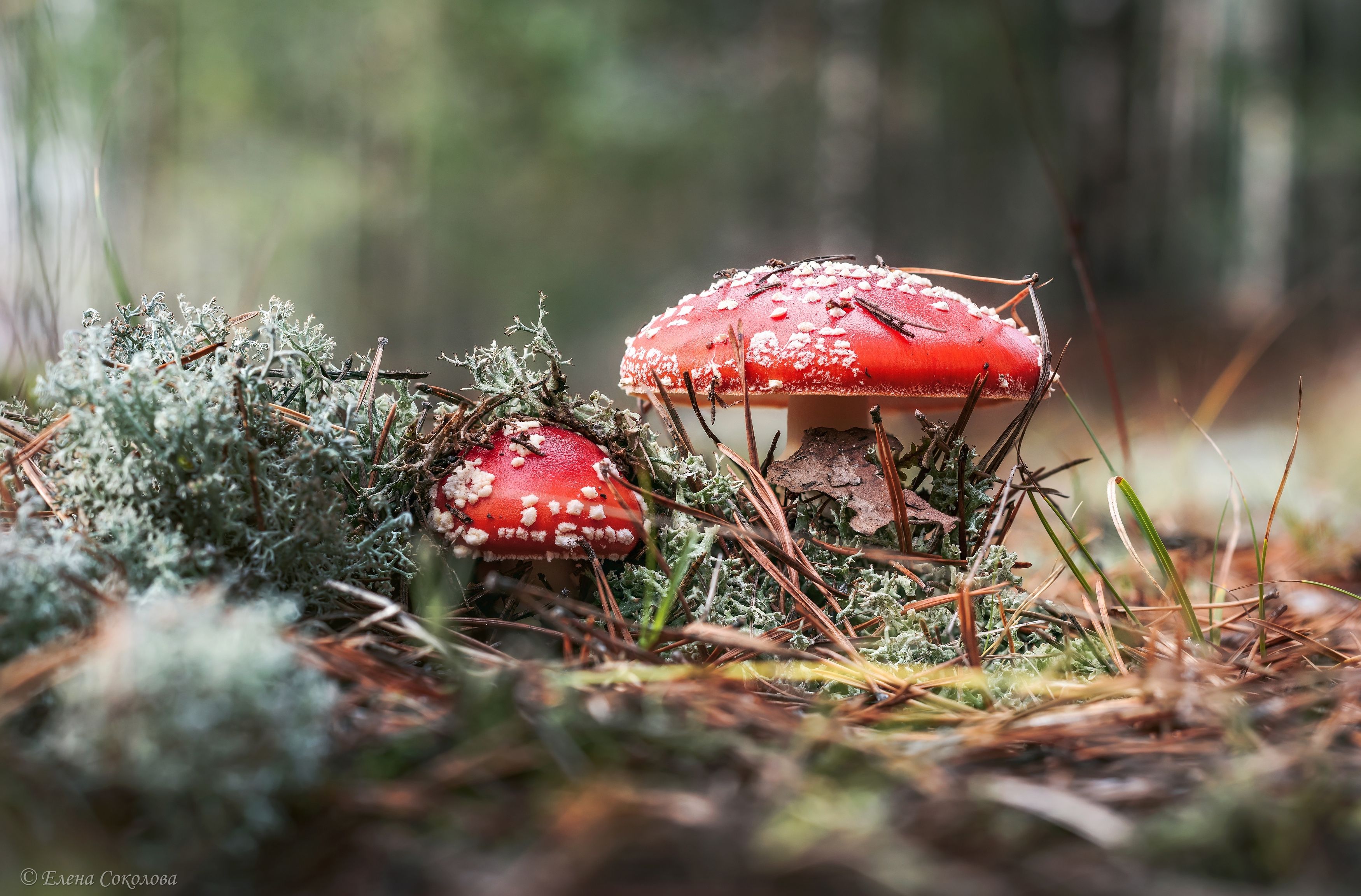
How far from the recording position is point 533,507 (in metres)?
1.56

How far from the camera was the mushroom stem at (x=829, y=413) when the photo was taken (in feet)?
6.39

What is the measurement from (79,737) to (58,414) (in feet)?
3.45

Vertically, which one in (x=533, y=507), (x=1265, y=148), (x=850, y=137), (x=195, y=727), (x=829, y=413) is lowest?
(x=195, y=727)

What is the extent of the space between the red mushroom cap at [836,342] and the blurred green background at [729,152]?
7.52m

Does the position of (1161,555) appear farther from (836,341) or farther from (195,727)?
(195,727)

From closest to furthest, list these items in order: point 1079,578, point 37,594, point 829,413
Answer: point 37,594 → point 1079,578 → point 829,413

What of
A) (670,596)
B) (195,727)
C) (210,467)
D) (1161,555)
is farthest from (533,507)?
(1161,555)

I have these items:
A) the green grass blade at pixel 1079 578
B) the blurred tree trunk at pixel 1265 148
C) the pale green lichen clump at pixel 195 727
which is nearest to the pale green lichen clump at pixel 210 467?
the pale green lichen clump at pixel 195 727

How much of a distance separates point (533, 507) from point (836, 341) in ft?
2.22

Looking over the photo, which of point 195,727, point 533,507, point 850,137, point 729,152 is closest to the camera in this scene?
point 195,727

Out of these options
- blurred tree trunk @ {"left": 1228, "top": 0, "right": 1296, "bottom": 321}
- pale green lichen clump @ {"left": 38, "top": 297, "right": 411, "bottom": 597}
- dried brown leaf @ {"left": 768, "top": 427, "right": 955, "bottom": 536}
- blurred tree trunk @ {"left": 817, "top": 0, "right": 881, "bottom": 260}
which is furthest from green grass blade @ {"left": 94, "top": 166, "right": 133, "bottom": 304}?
blurred tree trunk @ {"left": 1228, "top": 0, "right": 1296, "bottom": 321}

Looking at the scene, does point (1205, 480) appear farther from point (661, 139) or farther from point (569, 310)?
point (569, 310)

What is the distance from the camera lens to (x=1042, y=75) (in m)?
13.5

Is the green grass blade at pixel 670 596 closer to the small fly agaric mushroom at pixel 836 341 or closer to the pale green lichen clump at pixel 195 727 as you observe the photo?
the small fly agaric mushroom at pixel 836 341
